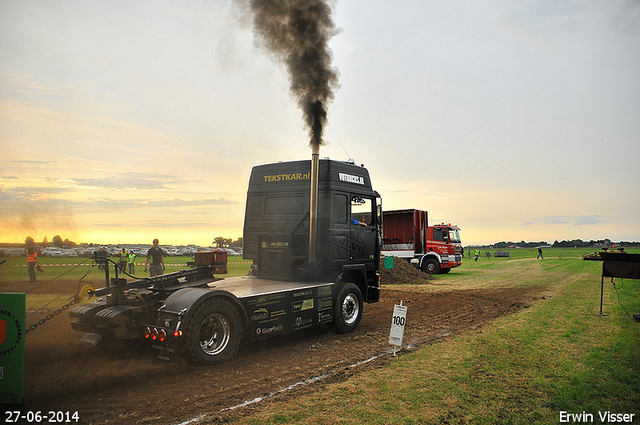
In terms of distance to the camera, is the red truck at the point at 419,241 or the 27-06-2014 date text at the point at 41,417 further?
the red truck at the point at 419,241

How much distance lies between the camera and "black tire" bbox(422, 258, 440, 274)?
1058 inches

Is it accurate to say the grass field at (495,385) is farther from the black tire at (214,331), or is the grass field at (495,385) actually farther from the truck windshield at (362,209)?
the truck windshield at (362,209)

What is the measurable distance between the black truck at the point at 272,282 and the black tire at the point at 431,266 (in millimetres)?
17546

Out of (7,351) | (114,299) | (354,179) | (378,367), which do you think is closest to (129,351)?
(114,299)

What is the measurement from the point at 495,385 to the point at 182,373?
461cm

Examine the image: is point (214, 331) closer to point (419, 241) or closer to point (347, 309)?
point (347, 309)

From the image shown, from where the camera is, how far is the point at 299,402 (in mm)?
5078

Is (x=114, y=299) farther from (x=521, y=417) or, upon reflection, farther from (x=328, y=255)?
(x=521, y=417)

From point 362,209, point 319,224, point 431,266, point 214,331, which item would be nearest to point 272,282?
point 319,224

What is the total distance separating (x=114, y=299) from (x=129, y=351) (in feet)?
3.19

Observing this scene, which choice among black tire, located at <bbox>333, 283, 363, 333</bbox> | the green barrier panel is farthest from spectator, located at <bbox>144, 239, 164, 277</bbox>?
the green barrier panel

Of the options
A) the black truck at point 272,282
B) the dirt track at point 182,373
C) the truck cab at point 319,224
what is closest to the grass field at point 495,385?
the dirt track at point 182,373

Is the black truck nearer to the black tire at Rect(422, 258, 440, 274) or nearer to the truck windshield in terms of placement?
the truck windshield

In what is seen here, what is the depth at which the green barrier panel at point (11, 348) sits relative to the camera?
4.63m
